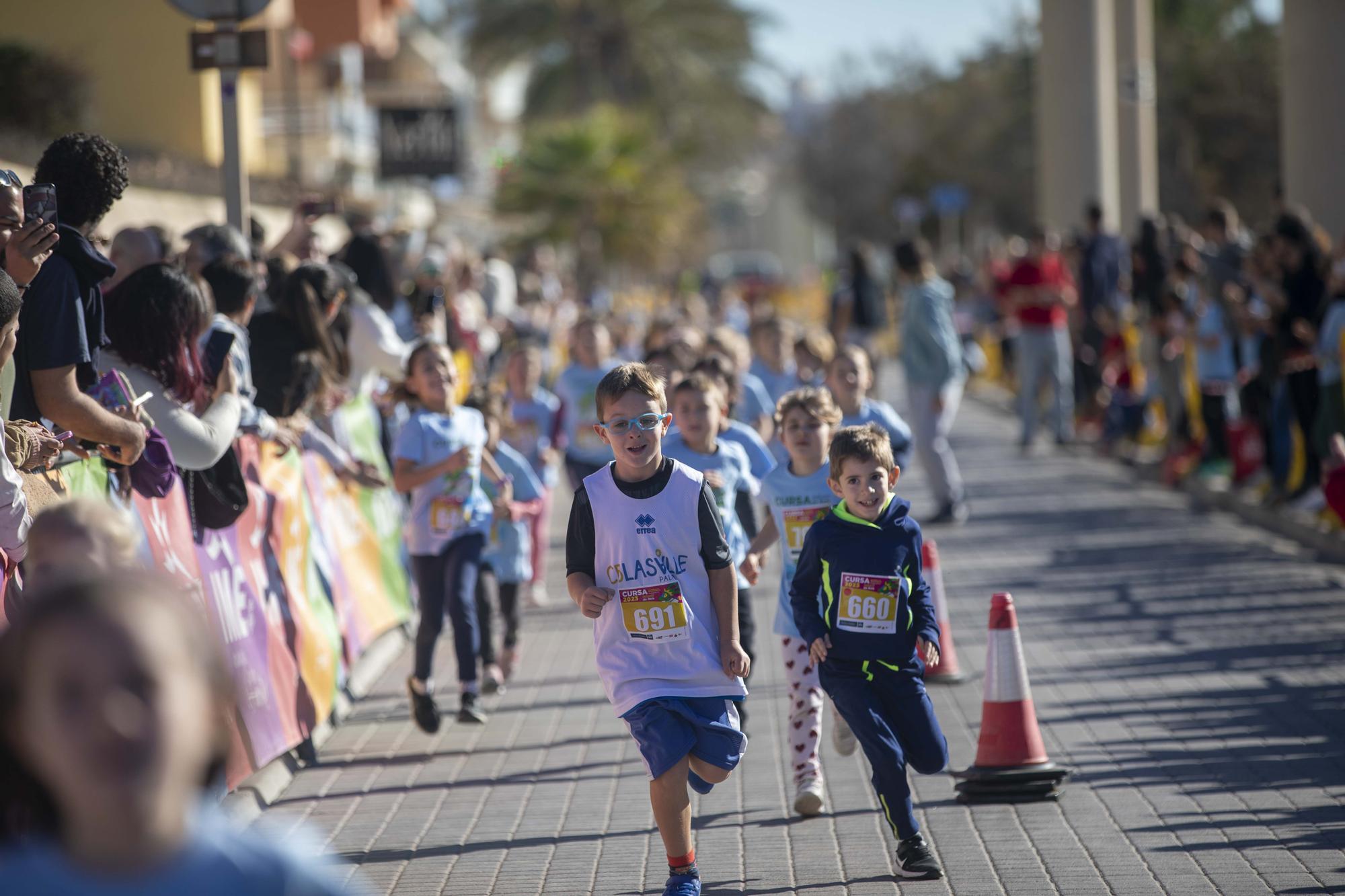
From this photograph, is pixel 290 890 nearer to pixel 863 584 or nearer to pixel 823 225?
pixel 863 584

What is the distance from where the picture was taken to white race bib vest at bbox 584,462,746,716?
17.3ft

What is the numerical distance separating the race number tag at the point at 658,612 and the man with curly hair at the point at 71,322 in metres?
1.82

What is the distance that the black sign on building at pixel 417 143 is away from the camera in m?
21.9

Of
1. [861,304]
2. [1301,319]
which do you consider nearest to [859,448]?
[1301,319]

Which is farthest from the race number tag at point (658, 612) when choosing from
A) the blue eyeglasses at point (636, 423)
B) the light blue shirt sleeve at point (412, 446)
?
the light blue shirt sleeve at point (412, 446)

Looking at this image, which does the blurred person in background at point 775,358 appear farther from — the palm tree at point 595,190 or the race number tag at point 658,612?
the palm tree at point 595,190

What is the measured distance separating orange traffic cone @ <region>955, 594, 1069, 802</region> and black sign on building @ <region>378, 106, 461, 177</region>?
16.6 m

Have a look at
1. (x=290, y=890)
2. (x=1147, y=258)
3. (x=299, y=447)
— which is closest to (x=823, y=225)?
(x=1147, y=258)

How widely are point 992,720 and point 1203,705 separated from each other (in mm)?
2000

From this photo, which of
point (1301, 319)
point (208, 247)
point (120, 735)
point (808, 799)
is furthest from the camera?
point (1301, 319)

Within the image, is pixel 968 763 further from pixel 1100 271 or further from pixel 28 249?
pixel 1100 271

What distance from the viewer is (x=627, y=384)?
5.38 m

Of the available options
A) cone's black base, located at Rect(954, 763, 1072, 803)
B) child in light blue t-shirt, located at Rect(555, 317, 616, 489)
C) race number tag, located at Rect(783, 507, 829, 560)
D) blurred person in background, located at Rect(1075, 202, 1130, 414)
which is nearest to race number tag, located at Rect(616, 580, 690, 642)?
race number tag, located at Rect(783, 507, 829, 560)

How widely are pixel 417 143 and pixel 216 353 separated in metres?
15.7
